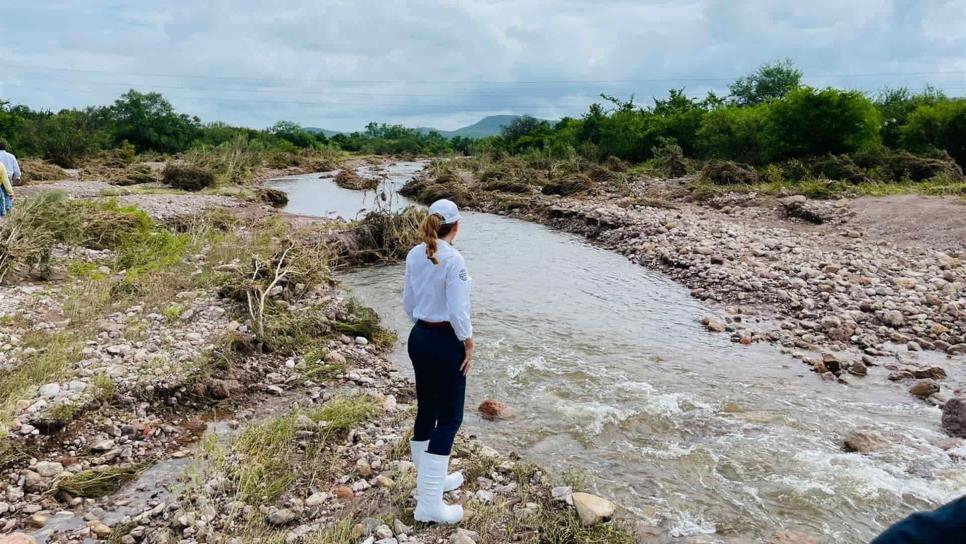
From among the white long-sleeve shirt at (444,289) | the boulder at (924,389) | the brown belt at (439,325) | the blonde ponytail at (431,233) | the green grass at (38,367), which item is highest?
the blonde ponytail at (431,233)

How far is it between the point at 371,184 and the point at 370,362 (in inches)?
1018

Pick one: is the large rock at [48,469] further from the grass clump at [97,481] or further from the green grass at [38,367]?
the green grass at [38,367]

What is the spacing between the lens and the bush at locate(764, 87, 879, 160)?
2370 centimetres

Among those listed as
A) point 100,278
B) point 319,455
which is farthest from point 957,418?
point 100,278

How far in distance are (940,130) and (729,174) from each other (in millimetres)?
7371

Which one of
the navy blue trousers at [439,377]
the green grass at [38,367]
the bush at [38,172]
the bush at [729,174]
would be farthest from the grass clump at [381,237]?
the bush at [38,172]

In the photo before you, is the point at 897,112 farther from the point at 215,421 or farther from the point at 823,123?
the point at 215,421

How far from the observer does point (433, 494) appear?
13.8 feet

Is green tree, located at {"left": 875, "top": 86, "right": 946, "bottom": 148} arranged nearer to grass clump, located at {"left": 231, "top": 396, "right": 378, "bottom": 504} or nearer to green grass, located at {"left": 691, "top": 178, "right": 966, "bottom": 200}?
green grass, located at {"left": 691, "top": 178, "right": 966, "bottom": 200}

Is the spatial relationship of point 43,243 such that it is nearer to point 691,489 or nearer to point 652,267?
point 691,489

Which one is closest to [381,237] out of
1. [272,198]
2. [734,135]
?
[272,198]

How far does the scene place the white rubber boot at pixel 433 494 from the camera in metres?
4.15

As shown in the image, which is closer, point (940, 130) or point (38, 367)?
point (38, 367)

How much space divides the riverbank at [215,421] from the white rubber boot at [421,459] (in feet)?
0.40
